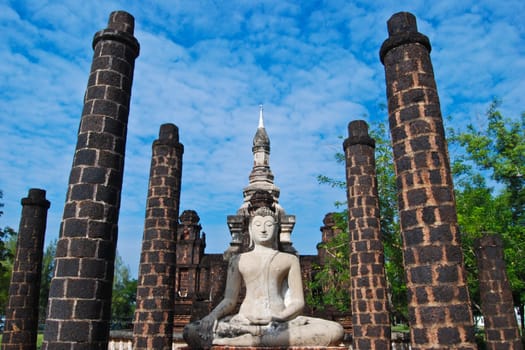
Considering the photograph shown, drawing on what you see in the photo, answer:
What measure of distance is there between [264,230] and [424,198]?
3.06 metres

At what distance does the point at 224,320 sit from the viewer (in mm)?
7293

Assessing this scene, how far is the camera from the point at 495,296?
10461mm

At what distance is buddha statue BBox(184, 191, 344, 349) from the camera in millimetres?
6926

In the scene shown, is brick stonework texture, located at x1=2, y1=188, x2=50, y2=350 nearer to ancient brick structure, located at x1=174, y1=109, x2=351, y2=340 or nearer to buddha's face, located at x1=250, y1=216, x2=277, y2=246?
ancient brick structure, located at x1=174, y1=109, x2=351, y2=340

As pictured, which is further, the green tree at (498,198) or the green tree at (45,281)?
the green tree at (45,281)

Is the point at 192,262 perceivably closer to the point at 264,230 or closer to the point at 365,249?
the point at 365,249

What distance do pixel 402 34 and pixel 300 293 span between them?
4.56 m

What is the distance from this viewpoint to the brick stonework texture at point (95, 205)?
557 centimetres

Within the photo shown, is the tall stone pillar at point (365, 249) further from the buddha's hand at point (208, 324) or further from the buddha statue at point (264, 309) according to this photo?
the buddha's hand at point (208, 324)

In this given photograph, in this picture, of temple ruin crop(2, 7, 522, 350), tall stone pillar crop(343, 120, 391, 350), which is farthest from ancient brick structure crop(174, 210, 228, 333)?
tall stone pillar crop(343, 120, 391, 350)

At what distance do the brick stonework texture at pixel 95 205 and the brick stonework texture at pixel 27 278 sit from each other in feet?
20.6

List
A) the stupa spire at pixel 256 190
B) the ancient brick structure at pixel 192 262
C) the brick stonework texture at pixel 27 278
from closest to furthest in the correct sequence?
the brick stonework texture at pixel 27 278 < the stupa spire at pixel 256 190 < the ancient brick structure at pixel 192 262

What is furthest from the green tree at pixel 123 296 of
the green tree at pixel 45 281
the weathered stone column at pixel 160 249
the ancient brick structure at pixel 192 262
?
the weathered stone column at pixel 160 249

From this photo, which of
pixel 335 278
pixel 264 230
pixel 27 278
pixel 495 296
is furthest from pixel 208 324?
pixel 335 278
